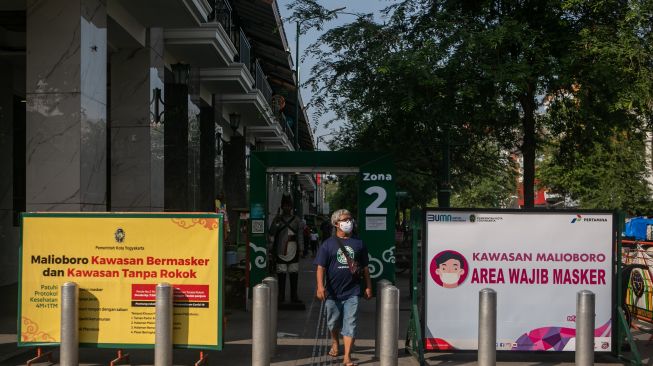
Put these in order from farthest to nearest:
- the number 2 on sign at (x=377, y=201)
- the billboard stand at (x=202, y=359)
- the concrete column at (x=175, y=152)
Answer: the concrete column at (x=175, y=152), the number 2 on sign at (x=377, y=201), the billboard stand at (x=202, y=359)

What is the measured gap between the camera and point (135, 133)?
13.4 metres

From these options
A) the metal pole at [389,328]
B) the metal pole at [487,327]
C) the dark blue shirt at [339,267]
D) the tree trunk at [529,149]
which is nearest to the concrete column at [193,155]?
the tree trunk at [529,149]

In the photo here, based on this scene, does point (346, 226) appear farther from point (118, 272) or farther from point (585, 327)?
point (585, 327)

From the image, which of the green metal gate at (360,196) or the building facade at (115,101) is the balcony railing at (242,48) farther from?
the green metal gate at (360,196)

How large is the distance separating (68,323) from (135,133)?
21.8 ft

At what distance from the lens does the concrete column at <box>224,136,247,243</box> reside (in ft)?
86.4

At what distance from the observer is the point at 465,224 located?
7.95 meters

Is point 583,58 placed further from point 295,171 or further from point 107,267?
point 107,267

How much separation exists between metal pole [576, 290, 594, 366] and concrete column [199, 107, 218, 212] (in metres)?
14.4

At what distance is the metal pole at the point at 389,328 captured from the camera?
7042 mm

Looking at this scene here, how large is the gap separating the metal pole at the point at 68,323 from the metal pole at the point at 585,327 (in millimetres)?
4755

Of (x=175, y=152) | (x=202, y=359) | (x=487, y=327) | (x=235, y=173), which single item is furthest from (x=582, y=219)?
(x=235, y=173)

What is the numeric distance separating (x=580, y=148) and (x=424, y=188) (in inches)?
552

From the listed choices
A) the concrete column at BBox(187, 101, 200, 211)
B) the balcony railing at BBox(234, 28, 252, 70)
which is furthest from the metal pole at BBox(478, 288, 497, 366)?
the balcony railing at BBox(234, 28, 252, 70)
